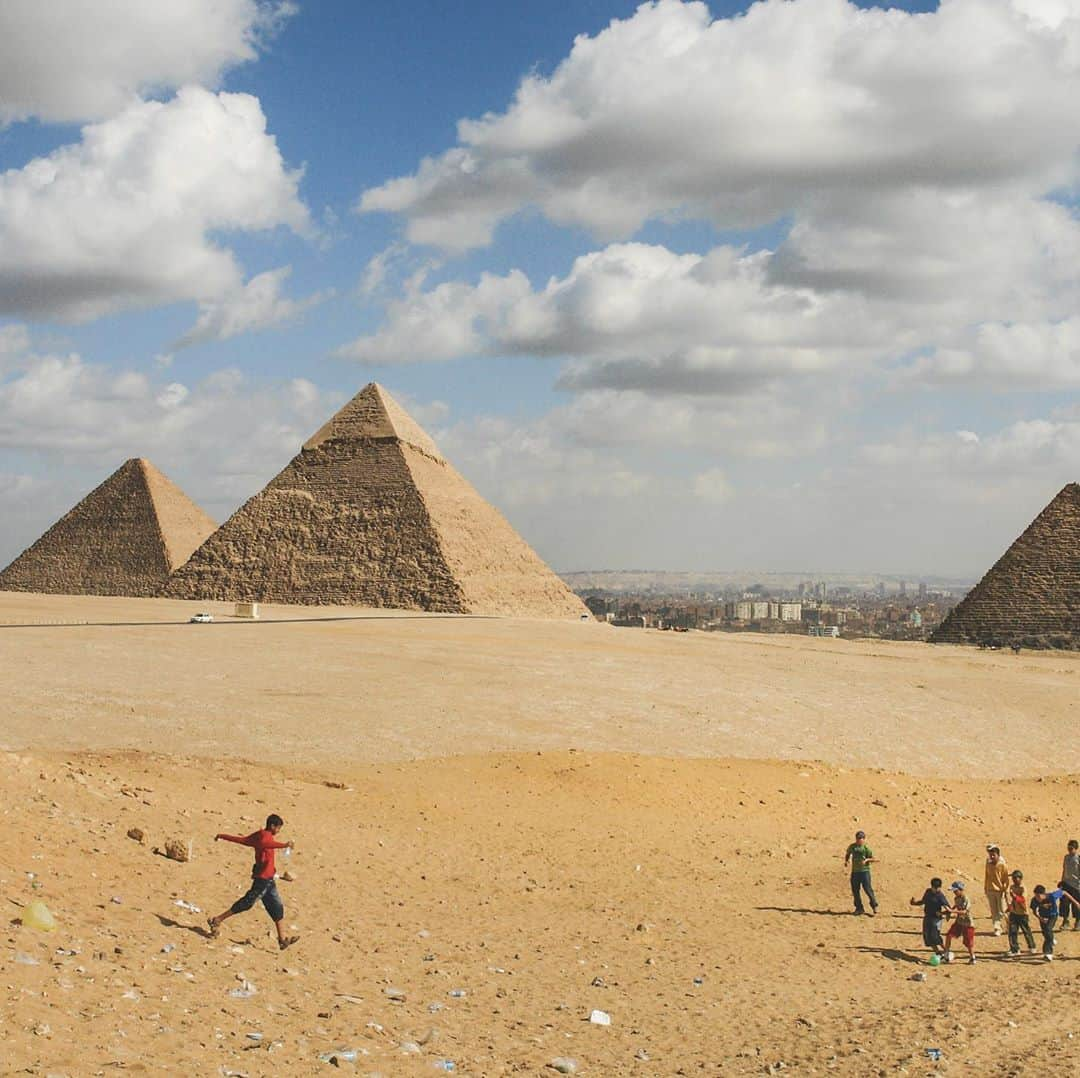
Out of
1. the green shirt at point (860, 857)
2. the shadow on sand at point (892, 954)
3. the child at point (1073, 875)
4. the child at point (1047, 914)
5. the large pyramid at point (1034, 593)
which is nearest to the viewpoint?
the shadow on sand at point (892, 954)

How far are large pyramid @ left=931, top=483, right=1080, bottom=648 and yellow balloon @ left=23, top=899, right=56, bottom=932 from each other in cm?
4557

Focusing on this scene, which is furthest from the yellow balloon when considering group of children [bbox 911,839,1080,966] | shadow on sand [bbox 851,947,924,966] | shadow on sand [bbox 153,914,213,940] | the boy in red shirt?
group of children [bbox 911,839,1080,966]

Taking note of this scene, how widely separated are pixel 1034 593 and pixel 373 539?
3048 centimetres

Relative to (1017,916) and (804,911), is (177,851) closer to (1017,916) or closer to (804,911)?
(804,911)

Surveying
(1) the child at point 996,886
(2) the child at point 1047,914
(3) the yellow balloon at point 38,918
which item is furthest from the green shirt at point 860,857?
(3) the yellow balloon at point 38,918

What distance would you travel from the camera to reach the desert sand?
6.91 metres

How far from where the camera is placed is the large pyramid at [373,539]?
174ft

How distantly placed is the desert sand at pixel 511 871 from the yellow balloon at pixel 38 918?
74 mm

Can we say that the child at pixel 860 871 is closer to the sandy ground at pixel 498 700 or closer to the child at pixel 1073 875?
the child at pixel 1073 875

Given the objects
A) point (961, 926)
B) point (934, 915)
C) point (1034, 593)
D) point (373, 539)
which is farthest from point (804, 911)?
point (373, 539)

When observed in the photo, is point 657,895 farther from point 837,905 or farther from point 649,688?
point 649,688

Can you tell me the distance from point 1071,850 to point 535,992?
5.14 m

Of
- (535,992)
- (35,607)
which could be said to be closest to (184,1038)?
(535,992)

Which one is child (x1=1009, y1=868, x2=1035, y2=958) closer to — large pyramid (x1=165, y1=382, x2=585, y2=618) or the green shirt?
the green shirt
